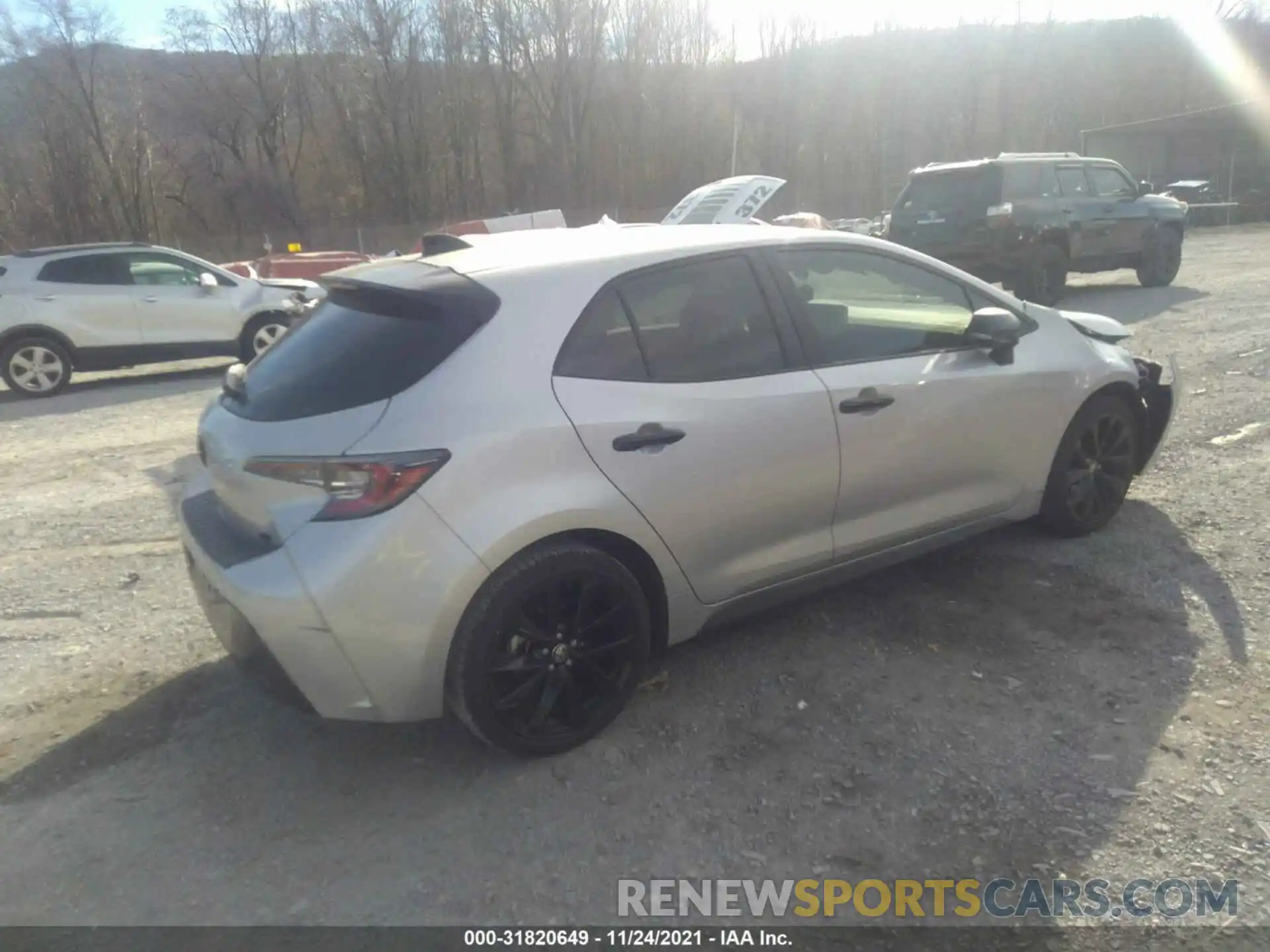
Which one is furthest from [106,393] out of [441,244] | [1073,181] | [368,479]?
[1073,181]

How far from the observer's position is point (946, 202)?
13.0m

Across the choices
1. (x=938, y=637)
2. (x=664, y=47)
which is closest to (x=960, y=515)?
(x=938, y=637)

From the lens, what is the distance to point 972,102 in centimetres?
5584

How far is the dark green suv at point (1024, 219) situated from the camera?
12617 millimetres

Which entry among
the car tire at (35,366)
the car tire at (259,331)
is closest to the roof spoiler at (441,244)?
the car tire at (259,331)

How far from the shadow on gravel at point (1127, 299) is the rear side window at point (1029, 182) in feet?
5.11

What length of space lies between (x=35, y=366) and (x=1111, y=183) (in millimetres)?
14134

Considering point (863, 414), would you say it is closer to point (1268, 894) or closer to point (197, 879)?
point (1268, 894)

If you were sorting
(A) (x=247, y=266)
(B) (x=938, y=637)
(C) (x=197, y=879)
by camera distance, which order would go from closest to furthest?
(C) (x=197, y=879), (B) (x=938, y=637), (A) (x=247, y=266)

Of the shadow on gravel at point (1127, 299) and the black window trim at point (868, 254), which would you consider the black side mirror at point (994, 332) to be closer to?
the black window trim at point (868, 254)

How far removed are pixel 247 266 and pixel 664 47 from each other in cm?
3729

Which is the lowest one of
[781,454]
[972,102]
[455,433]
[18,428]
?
[18,428]

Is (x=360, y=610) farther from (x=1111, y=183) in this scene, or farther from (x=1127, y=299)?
(x=1111, y=183)

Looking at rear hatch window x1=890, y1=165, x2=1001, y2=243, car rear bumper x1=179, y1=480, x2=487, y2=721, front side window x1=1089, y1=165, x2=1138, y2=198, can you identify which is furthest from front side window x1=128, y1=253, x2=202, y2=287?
front side window x1=1089, y1=165, x2=1138, y2=198
